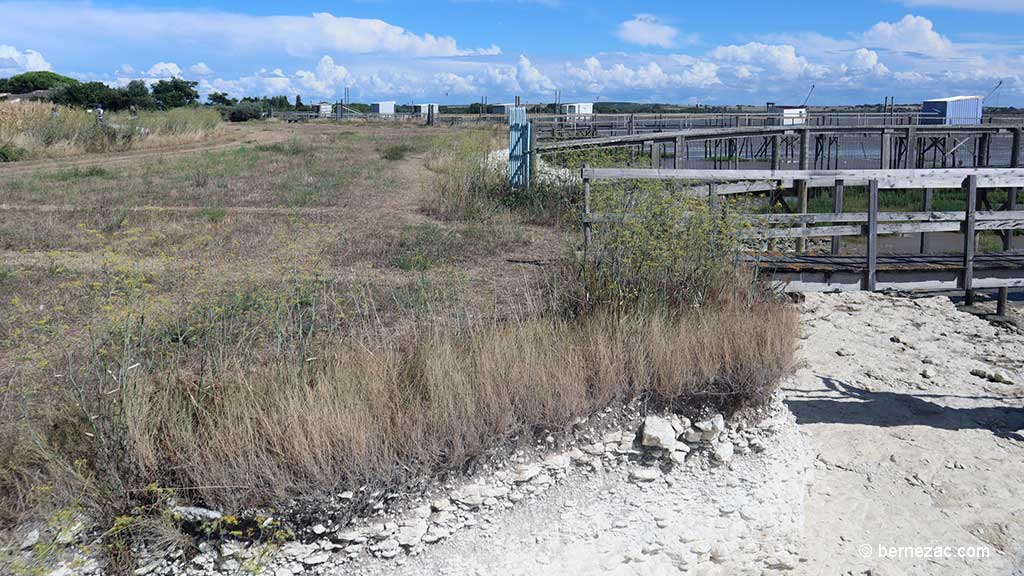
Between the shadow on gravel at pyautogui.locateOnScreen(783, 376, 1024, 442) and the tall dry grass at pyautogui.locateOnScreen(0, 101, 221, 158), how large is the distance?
72.9 ft

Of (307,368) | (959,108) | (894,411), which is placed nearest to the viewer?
(307,368)

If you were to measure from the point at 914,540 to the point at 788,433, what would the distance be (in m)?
1.07

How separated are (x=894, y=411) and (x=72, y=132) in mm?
→ 24801

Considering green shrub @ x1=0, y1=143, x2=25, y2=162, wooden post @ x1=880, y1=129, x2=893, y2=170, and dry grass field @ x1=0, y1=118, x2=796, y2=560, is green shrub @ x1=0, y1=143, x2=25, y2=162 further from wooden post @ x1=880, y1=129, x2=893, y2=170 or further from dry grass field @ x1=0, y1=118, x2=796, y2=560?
wooden post @ x1=880, y1=129, x2=893, y2=170

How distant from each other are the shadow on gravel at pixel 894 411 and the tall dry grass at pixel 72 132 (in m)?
22.2

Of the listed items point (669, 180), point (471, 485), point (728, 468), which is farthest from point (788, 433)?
point (669, 180)

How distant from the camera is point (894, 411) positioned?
772cm

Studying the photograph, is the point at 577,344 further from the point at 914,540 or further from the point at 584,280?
the point at 914,540

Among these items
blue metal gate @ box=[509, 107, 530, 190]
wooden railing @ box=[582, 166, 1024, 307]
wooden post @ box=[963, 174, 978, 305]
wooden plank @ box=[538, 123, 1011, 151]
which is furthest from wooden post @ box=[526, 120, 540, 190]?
wooden post @ box=[963, 174, 978, 305]

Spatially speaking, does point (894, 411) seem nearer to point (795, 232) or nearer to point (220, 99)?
point (795, 232)

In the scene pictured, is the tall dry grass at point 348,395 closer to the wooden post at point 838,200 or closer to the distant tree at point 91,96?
the wooden post at point 838,200

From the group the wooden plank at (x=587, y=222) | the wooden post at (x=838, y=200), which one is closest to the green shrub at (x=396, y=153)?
the wooden post at (x=838, y=200)

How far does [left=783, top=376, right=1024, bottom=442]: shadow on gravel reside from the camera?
7.50 m

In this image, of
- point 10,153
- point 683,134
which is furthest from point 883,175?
point 10,153
